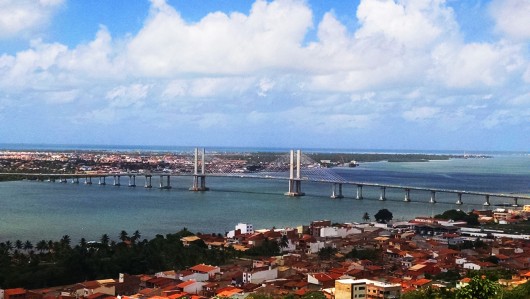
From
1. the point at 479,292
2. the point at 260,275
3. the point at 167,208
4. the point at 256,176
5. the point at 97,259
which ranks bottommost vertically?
the point at 167,208

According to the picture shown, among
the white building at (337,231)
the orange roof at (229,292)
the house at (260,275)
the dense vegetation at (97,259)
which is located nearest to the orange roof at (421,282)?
the house at (260,275)

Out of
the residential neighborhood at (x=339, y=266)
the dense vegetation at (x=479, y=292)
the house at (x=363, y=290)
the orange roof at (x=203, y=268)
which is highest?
the dense vegetation at (x=479, y=292)

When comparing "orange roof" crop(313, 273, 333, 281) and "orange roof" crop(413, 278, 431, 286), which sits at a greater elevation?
"orange roof" crop(313, 273, 333, 281)

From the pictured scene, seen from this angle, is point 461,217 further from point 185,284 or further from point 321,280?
point 185,284

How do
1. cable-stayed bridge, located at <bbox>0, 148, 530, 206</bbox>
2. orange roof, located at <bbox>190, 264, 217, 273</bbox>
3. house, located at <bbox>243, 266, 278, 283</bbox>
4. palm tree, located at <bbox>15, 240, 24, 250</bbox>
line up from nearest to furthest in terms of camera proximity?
house, located at <bbox>243, 266, 278, 283</bbox> → orange roof, located at <bbox>190, 264, 217, 273</bbox> → palm tree, located at <bbox>15, 240, 24, 250</bbox> → cable-stayed bridge, located at <bbox>0, 148, 530, 206</bbox>

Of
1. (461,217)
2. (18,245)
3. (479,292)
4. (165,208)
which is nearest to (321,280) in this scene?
(479,292)

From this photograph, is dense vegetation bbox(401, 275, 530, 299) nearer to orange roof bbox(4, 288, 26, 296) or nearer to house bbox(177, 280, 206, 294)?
house bbox(177, 280, 206, 294)

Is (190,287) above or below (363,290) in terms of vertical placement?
below

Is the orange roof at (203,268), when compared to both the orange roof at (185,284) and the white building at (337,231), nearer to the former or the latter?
the orange roof at (185,284)

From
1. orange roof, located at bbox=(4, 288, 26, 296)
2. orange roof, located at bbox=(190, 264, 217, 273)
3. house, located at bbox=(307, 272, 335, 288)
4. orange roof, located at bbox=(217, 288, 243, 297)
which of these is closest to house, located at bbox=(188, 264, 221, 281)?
orange roof, located at bbox=(190, 264, 217, 273)
